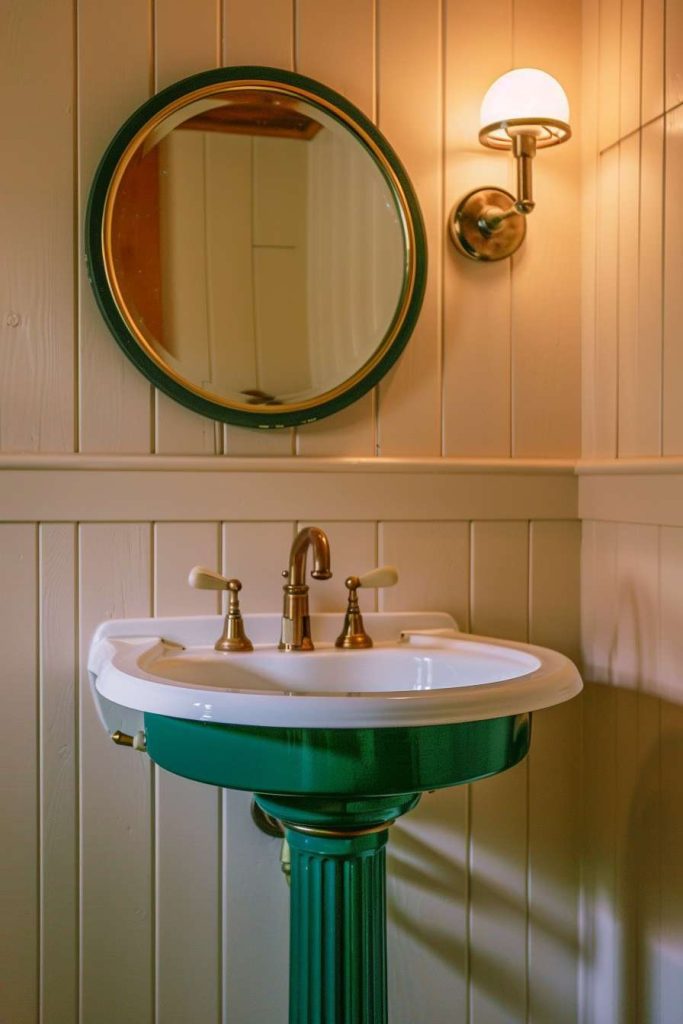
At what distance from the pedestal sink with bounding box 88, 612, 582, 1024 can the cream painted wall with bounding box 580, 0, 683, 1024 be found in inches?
9.0

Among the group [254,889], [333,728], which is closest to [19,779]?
[254,889]

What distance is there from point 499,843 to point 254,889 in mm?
392

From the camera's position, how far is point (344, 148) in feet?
5.13

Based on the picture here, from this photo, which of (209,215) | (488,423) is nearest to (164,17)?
(209,215)

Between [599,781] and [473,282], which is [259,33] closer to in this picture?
[473,282]

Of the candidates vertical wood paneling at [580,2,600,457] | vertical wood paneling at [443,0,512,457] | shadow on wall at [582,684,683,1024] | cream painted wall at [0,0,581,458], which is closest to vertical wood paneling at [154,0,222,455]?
cream painted wall at [0,0,581,458]

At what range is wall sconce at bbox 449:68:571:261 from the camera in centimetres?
152

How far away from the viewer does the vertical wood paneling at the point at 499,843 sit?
165cm

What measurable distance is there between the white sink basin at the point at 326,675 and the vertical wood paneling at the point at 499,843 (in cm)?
11

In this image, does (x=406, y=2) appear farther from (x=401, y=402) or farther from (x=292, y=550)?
(x=292, y=550)

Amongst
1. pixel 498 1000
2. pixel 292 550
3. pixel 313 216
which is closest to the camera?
pixel 292 550

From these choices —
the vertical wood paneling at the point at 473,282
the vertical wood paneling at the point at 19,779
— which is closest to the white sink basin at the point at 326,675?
the vertical wood paneling at the point at 19,779

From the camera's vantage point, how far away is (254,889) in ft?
5.15

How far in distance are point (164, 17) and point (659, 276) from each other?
796mm
